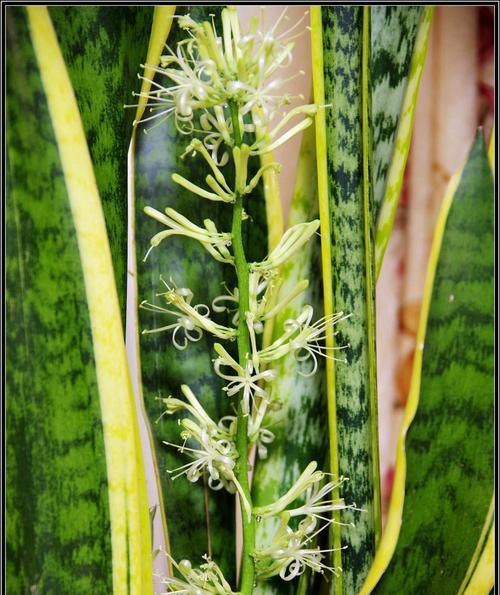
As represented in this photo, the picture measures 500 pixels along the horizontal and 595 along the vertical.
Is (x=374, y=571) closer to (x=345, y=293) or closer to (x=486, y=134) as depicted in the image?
(x=345, y=293)

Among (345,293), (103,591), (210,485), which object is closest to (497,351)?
(345,293)

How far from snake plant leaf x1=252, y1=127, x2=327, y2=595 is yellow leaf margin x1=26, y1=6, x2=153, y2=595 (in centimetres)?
12

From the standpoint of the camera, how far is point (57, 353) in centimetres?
53

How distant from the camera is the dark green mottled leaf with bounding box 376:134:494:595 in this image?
0.60 m

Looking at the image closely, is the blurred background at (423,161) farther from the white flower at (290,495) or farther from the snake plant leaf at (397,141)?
the white flower at (290,495)

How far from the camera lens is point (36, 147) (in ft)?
1.72

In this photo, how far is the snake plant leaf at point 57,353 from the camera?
52 centimetres

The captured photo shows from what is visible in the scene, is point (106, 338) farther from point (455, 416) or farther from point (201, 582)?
point (455, 416)

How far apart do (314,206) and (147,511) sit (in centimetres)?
30

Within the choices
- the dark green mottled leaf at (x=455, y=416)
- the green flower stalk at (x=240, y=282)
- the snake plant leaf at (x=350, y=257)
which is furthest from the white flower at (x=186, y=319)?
the dark green mottled leaf at (x=455, y=416)

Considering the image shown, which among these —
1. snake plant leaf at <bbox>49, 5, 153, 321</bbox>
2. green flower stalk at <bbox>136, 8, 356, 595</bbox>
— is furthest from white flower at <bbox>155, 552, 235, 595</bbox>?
snake plant leaf at <bbox>49, 5, 153, 321</bbox>

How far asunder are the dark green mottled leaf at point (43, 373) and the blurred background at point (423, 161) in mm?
241

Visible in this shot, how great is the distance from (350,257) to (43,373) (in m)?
0.28

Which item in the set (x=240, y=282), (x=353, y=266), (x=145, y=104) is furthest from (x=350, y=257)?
(x=145, y=104)
